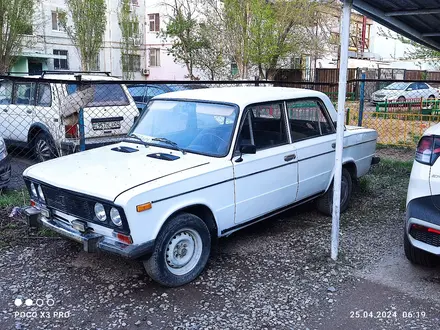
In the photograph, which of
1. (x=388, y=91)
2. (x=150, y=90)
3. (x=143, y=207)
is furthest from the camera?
(x=388, y=91)

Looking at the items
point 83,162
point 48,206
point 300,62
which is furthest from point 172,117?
point 300,62

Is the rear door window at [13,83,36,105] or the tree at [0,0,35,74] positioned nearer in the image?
the rear door window at [13,83,36,105]

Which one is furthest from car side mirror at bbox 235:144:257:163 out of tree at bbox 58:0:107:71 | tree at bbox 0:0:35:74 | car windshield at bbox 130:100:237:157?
tree at bbox 58:0:107:71

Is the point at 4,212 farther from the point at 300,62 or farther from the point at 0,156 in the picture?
the point at 300,62

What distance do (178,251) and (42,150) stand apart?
17.2 feet

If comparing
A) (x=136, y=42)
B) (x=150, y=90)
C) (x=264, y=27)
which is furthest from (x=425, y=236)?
(x=136, y=42)

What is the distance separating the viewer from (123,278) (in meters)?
4.20

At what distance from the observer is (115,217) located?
3604 millimetres

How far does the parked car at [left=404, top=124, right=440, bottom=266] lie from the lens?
3654 millimetres

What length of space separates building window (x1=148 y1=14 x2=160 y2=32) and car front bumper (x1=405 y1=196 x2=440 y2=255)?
35115 millimetres

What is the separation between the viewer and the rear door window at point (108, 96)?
836 cm

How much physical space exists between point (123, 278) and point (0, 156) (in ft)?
10.7

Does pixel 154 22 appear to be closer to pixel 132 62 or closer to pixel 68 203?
pixel 132 62
